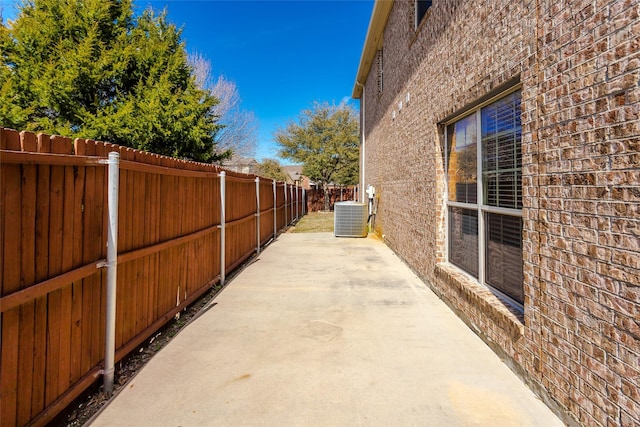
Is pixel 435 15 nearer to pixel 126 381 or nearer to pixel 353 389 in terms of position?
pixel 353 389

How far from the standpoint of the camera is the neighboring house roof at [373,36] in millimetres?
8424

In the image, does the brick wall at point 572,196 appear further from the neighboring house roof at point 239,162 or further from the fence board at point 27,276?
the neighboring house roof at point 239,162

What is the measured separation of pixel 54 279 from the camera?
198cm

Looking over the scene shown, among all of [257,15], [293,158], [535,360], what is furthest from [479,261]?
[293,158]

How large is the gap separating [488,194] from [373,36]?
8.33 m

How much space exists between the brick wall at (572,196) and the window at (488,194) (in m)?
0.24

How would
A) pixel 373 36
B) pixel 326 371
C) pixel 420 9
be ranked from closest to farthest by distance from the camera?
pixel 326 371 → pixel 420 9 → pixel 373 36

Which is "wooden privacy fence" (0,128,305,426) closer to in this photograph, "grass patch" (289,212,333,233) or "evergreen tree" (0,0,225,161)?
"evergreen tree" (0,0,225,161)

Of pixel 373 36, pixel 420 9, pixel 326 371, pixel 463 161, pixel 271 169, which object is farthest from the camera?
pixel 271 169

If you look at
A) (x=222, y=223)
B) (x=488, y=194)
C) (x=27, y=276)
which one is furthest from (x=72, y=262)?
(x=488, y=194)

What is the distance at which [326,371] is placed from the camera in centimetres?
271

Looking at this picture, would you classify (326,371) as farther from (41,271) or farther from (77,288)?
(41,271)

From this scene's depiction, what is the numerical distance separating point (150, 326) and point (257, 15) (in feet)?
40.4

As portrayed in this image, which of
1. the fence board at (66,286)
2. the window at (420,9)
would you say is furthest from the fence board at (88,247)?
the window at (420,9)
